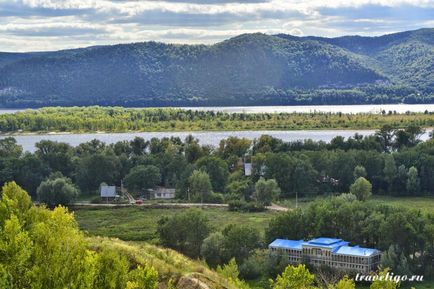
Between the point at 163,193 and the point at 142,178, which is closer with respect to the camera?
the point at 163,193

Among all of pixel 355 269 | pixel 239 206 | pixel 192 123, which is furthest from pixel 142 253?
pixel 192 123

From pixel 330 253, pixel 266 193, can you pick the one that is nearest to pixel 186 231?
pixel 330 253

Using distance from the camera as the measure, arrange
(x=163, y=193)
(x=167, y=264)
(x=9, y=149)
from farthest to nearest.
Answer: (x=9, y=149)
(x=163, y=193)
(x=167, y=264)

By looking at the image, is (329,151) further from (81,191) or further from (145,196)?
(81,191)

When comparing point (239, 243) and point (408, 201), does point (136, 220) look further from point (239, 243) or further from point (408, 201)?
point (408, 201)

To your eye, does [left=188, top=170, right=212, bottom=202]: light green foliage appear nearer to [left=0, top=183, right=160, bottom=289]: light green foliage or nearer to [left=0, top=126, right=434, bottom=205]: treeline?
[left=0, top=126, right=434, bottom=205]: treeline

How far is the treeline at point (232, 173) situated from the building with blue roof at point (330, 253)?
641 inches

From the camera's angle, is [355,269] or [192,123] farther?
[192,123]

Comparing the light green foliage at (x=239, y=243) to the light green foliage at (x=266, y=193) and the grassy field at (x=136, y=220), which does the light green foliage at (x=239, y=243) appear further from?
the light green foliage at (x=266, y=193)

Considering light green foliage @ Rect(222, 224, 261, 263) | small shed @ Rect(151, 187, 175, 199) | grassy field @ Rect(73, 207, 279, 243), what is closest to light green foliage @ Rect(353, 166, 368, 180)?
Answer: grassy field @ Rect(73, 207, 279, 243)

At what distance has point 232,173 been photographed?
67875 mm

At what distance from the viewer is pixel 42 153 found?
7169 cm

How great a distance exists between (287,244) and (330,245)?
2.50 m

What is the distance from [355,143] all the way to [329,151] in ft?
17.9
